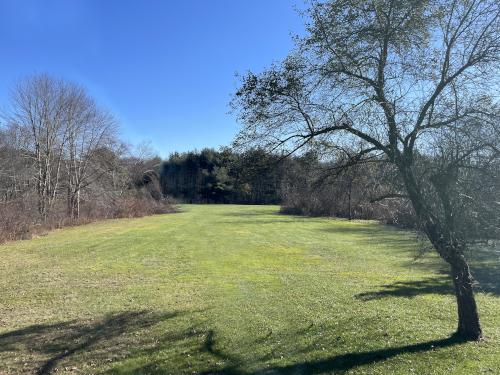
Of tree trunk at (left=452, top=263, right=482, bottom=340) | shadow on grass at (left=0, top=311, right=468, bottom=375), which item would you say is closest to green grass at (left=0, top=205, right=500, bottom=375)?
shadow on grass at (left=0, top=311, right=468, bottom=375)

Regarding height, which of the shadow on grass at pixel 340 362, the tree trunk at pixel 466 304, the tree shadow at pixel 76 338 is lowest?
the tree shadow at pixel 76 338

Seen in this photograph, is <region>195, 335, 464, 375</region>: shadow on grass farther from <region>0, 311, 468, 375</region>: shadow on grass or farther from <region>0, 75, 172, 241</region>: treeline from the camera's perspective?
<region>0, 75, 172, 241</region>: treeline

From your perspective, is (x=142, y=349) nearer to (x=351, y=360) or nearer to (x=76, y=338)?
(x=76, y=338)

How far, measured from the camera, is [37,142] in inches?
1230

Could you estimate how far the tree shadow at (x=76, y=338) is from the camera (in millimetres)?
6102

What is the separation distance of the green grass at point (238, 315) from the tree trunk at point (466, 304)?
246 mm

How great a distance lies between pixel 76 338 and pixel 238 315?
→ 2915 mm

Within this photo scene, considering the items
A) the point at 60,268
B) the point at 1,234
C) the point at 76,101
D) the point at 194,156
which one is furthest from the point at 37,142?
the point at 194,156

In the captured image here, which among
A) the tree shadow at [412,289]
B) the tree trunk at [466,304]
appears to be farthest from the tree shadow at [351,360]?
the tree shadow at [412,289]

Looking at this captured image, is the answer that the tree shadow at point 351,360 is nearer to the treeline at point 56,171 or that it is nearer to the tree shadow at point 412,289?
the tree shadow at point 412,289

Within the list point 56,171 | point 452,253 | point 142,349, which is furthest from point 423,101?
point 56,171

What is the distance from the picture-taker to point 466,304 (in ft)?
18.9

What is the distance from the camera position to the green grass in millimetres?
5562

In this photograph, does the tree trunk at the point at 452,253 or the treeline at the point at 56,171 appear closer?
the tree trunk at the point at 452,253
